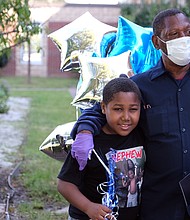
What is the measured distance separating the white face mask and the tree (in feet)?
13.9

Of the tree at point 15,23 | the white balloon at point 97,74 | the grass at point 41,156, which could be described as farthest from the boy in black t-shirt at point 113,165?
the tree at point 15,23

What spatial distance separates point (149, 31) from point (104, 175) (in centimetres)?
189

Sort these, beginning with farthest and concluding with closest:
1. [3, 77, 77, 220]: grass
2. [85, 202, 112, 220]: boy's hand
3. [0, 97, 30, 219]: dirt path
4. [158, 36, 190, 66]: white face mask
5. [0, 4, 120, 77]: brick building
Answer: [0, 4, 120, 77]: brick building
[0, 97, 30, 219]: dirt path
[3, 77, 77, 220]: grass
[158, 36, 190, 66]: white face mask
[85, 202, 112, 220]: boy's hand

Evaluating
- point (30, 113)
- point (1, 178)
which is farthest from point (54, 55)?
point (1, 178)

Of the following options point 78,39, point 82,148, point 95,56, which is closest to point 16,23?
point 78,39

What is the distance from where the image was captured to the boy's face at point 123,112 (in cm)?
300

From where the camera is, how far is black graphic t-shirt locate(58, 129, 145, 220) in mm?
3020

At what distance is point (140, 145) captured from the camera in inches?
122

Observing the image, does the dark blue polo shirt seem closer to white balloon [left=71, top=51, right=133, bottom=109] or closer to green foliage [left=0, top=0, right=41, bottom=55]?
white balloon [left=71, top=51, right=133, bottom=109]

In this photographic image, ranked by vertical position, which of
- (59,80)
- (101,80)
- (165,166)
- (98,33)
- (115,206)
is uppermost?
(98,33)

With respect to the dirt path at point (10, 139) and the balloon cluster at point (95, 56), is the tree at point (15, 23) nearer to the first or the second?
the dirt path at point (10, 139)

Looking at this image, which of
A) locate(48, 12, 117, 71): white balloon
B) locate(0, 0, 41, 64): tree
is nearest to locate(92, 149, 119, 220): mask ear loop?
locate(48, 12, 117, 71): white balloon

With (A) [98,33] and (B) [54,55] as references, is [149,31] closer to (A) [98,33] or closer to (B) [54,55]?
(A) [98,33]

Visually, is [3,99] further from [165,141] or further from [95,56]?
[165,141]
